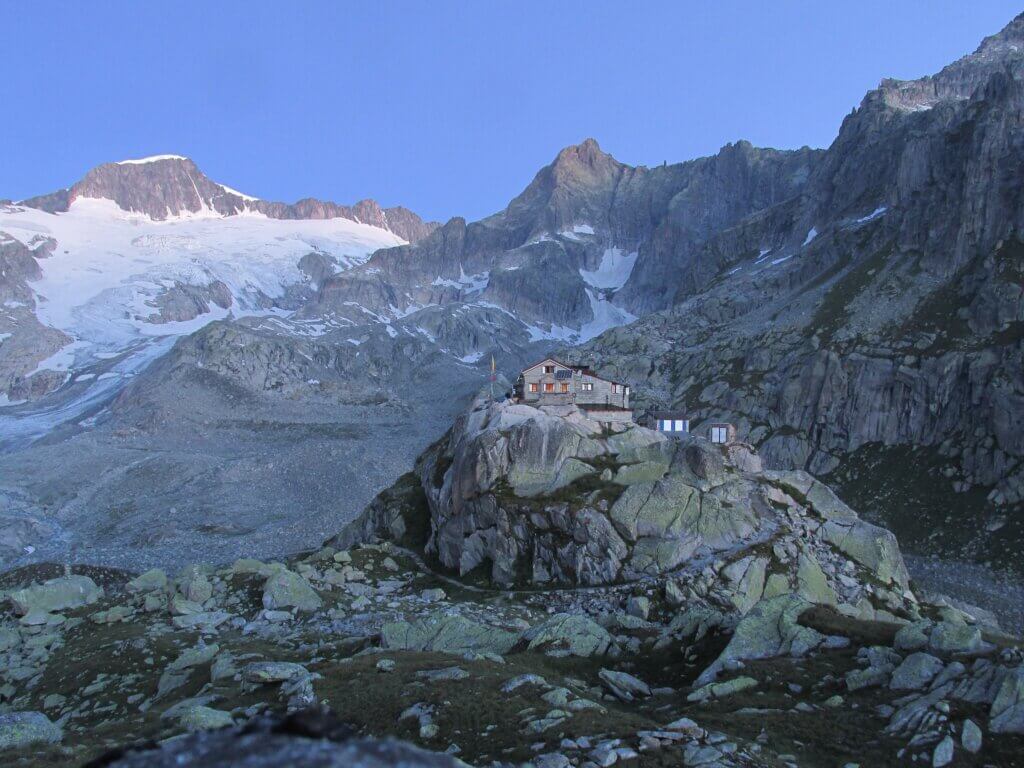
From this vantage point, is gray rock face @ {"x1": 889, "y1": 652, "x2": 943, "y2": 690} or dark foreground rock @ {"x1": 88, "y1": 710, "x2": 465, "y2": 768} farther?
gray rock face @ {"x1": 889, "y1": 652, "x2": 943, "y2": 690}

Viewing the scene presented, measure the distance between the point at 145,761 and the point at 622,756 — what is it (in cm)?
1164

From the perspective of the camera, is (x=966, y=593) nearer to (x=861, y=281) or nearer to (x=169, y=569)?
(x=861, y=281)

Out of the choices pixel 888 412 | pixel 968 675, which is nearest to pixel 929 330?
pixel 888 412

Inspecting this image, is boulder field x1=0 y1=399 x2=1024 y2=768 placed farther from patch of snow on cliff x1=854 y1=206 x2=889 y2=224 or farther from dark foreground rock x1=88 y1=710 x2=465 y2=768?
patch of snow on cliff x1=854 y1=206 x2=889 y2=224

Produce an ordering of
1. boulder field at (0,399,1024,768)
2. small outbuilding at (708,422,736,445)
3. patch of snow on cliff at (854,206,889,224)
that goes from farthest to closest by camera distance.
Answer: patch of snow on cliff at (854,206,889,224)
small outbuilding at (708,422,736,445)
boulder field at (0,399,1024,768)

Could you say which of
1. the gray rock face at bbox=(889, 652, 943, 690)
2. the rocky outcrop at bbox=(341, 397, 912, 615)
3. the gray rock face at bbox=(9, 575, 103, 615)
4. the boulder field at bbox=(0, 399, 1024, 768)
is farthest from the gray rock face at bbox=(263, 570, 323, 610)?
the gray rock face at bbox=(889, 652, 943, 690)

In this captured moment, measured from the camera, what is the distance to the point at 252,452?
170 metres

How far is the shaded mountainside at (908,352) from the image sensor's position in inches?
3487

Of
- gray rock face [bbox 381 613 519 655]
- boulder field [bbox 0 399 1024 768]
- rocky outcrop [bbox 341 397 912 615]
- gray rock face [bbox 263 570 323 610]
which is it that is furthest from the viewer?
rocky outcrop [bbox 341 397 912 615]

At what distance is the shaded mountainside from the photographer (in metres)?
88.6

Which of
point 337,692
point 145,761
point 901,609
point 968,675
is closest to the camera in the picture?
point 145,761

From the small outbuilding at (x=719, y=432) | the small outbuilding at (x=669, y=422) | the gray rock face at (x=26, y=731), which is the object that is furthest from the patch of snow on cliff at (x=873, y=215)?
the gray rock face at (x=26, y=731)

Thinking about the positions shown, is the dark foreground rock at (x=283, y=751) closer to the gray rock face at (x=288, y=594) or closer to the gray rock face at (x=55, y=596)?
the gray rock face at (x=288, y=594)

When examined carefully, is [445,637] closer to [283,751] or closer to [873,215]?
[283,751]
